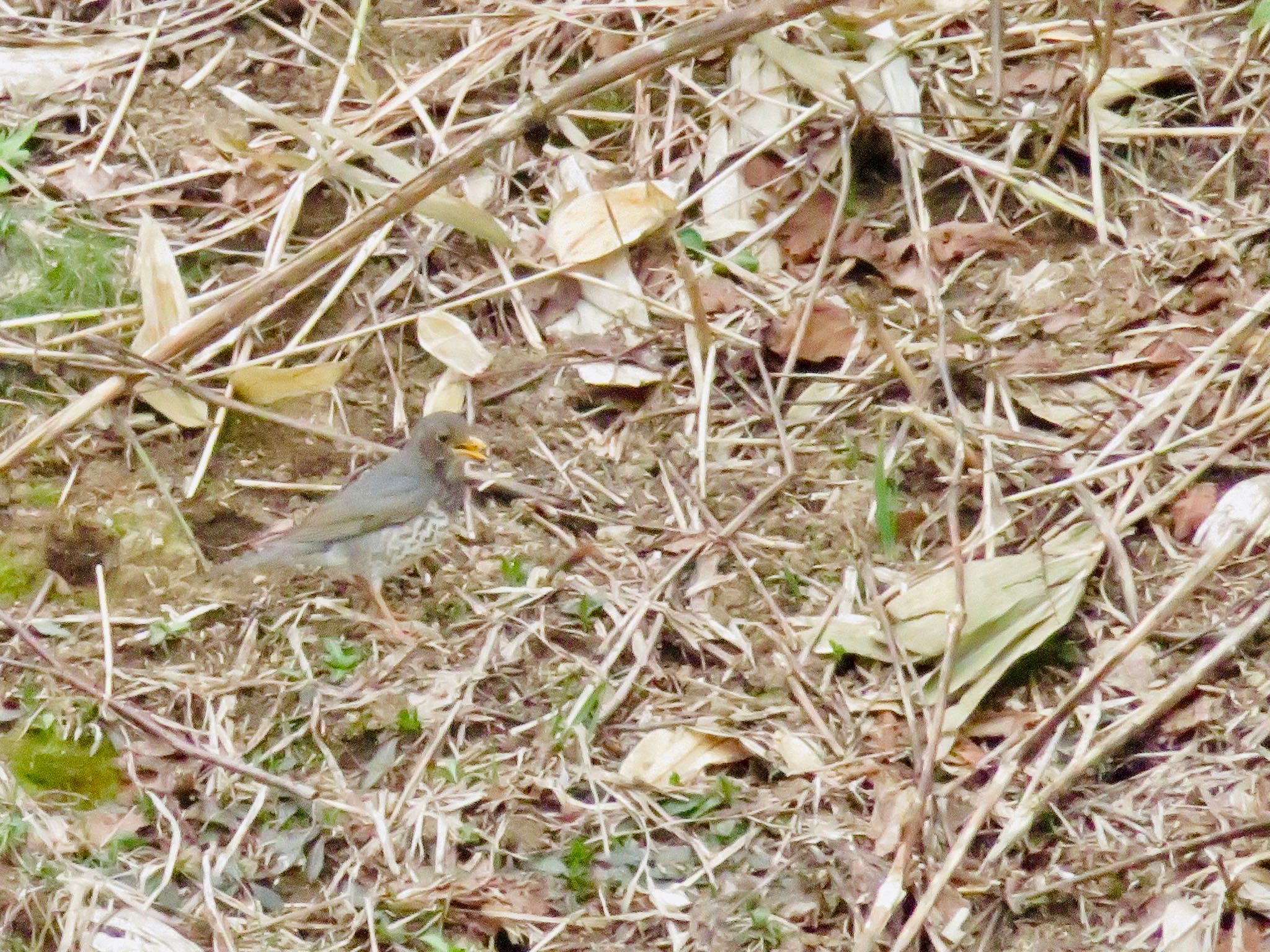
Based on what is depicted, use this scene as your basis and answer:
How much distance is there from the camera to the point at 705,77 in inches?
230

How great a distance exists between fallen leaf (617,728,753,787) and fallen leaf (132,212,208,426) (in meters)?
1.83

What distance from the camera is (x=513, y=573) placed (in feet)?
16.2

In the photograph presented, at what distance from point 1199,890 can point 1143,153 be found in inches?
101

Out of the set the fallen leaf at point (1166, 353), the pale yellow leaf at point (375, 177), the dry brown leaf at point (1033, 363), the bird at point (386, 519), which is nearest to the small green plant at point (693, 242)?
the pale yellow leaf at point (375, 177)

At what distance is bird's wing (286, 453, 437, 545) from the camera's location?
493cm

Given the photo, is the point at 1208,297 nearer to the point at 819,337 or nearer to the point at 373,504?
the point at 819,337

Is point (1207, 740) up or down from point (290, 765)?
up

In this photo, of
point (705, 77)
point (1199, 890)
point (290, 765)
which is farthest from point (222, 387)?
point (1199, 890)

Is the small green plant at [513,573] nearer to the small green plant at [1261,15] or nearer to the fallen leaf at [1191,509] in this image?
the fallen leaf at [1191,509]

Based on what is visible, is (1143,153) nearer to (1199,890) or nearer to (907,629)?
(907,629)

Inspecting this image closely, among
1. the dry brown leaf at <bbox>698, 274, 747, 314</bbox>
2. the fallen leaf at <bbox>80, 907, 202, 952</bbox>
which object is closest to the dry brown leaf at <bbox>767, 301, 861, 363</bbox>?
the dry brown leaf at <bbox>698, 274, 747, 314</bbox>

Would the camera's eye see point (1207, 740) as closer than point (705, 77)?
Yes

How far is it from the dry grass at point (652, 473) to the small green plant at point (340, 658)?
2 cm

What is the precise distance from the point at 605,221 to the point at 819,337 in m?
0.81
